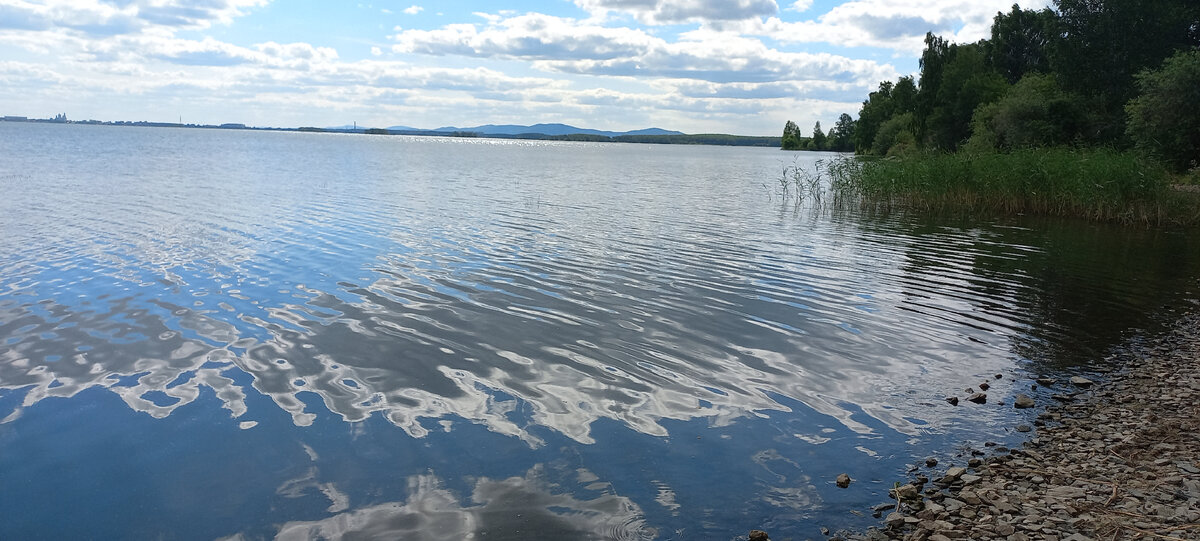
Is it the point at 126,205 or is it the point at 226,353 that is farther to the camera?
the point at 126,205

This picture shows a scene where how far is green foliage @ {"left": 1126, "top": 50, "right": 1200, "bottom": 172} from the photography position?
31.9 m

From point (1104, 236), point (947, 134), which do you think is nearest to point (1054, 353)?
point (1104, 236)

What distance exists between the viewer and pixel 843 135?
188 m

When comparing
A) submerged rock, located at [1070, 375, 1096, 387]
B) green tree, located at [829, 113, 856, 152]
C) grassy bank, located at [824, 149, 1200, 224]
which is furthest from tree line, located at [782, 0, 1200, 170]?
green tree, located at [829, 113, 856, 152]

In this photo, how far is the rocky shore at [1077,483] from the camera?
18.6 feet

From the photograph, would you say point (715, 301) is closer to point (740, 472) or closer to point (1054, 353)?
point (1054, 353)

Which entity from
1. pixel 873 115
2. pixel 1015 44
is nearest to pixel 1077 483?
pixel 1015 44

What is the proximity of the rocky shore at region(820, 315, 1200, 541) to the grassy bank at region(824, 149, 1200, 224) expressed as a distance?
2240 cm

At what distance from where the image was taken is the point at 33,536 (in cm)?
592

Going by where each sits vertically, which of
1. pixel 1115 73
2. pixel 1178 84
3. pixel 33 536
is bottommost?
pixel 33 536

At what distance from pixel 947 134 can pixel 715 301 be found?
225 feet

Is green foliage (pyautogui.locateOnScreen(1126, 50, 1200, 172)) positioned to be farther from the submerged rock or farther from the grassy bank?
the submerged rock

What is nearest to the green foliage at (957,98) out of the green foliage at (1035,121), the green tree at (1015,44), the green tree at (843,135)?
the green tree at (1015,44)

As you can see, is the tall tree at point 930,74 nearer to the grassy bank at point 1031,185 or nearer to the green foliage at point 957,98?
the green foliage at point 957,98
